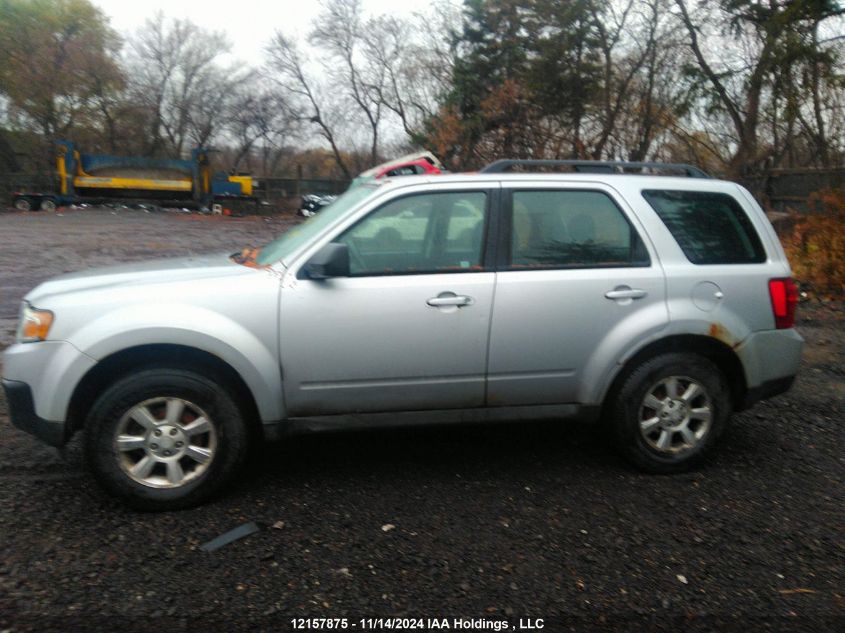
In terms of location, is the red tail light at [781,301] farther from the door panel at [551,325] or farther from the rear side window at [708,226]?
the door panel at [551,325]

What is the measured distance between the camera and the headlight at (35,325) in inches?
155

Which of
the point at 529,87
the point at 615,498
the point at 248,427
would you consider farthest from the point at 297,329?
the point at 529,87

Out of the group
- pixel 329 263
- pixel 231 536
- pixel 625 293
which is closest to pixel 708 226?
pixel 625 293

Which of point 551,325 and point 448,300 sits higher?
point 448,300

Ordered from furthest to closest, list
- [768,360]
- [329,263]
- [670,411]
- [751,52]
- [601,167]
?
1. [751,52]
2. [601,167]
3. [768,360]
4. [670,411]
5. [329,263]

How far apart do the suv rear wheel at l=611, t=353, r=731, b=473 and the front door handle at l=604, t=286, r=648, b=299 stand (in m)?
0.40

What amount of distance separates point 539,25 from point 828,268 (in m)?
21.0

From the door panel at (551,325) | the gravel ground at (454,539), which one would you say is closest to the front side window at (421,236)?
the door panel at (551,325)

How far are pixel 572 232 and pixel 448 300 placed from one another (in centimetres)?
91

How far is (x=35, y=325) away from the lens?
3973mm

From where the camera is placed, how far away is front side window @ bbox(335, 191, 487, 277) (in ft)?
14.2

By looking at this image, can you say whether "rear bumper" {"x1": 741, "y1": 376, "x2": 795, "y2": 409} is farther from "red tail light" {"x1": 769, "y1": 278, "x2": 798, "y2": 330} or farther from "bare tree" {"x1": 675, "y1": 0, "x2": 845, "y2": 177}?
"bare tree" {"x1": 675, "y1": 0, "x2": 845, "y2": 177}

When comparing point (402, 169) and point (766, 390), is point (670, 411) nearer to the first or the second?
point (766, 390)

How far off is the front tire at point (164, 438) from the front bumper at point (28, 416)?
0.54 ft
